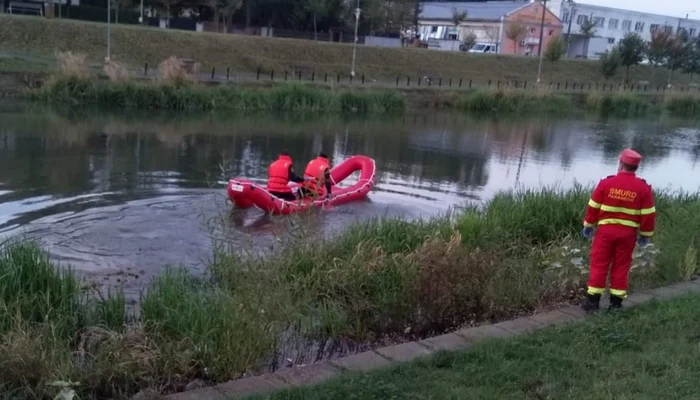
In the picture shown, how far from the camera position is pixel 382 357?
516 cm

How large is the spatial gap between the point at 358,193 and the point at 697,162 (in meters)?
16.0

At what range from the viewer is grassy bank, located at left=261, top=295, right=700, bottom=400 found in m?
4.50

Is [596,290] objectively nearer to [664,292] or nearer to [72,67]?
[664,292]

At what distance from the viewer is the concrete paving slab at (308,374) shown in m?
4.62

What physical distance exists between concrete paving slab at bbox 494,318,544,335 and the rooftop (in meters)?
76.6

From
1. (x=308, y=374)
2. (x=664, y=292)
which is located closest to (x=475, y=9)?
(x=664, y=292)

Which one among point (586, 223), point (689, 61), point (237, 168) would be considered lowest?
point (237, 168)

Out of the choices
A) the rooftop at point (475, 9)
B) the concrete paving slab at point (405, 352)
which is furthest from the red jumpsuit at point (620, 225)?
the rooftop at point (475, 9)

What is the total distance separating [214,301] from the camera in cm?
594

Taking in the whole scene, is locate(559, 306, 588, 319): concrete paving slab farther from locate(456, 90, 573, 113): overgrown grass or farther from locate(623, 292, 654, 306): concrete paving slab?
locate(456, 90, 573, 113): overgrown grass

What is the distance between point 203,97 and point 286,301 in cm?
2359

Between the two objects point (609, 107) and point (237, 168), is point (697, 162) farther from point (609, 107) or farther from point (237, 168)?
point (609, 107)

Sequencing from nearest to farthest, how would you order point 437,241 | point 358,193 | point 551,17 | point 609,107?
point 437,241
point 358,193
point 609,107
point 551,17

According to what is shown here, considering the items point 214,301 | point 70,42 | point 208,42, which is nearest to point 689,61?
point 208,42
